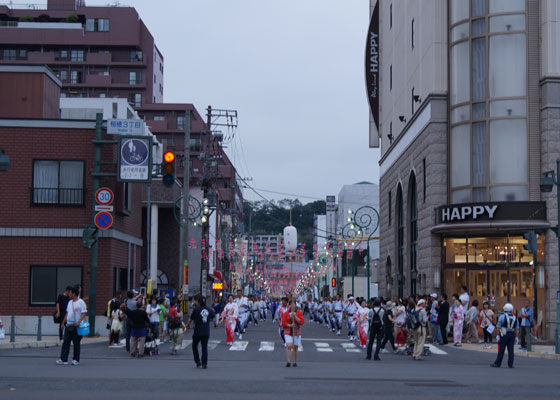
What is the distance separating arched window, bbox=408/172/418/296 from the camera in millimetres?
44031

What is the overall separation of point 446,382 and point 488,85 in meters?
22.2

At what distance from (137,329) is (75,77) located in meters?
72.8

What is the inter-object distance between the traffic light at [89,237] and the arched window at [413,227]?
62.1 ft

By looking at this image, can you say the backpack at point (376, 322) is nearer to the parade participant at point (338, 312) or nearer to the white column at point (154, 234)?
the parade participant at point (338, 312)

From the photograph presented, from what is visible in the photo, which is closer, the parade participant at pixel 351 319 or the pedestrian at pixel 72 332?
the pedestrian at pixel 72 332

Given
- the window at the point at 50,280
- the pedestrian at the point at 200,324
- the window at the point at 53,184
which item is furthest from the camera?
the window at the point at 53,184

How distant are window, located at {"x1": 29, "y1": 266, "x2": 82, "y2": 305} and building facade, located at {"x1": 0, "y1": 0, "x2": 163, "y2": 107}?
189 ft

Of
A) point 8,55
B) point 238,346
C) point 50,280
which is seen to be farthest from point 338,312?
point 8,55

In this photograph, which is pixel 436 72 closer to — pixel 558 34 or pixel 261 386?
pixel 558 34

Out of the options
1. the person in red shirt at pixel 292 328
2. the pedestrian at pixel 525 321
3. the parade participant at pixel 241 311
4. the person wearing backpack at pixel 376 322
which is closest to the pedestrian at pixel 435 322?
the pedestrian at pixel 525 321

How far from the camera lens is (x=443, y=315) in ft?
104

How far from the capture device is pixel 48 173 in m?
33.6

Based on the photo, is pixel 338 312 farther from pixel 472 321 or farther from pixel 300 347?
pixel 300 347

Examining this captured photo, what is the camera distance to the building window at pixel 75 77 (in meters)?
91.3
